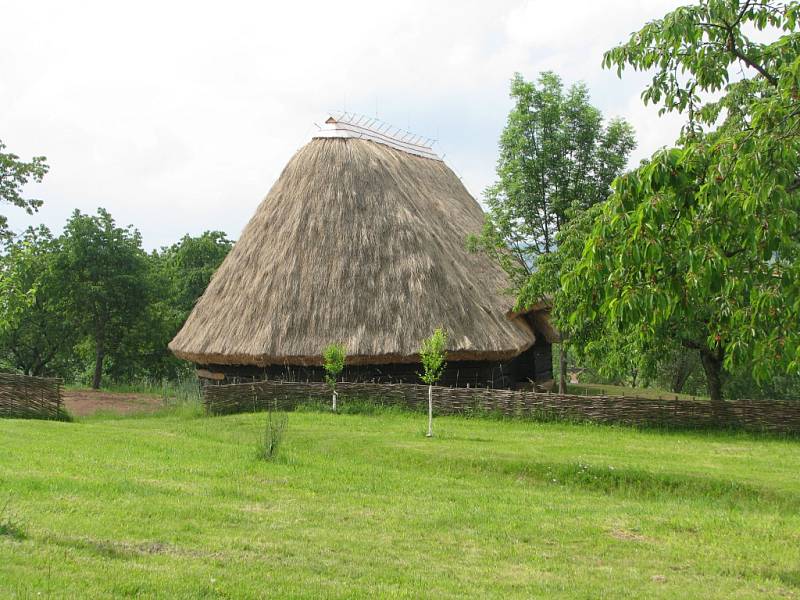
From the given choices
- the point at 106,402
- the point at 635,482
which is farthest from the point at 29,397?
the point at 635,482

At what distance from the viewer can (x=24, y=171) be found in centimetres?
2647

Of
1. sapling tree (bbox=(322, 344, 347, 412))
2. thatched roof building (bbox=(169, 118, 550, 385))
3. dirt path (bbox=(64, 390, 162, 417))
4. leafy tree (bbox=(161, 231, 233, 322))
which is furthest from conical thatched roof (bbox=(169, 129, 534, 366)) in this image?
leafy tree (bbox=(161, 231, 233, 322))

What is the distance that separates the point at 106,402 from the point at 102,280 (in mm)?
7630

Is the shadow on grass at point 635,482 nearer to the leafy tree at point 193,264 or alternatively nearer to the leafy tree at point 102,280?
the leafy tree at point 102,280

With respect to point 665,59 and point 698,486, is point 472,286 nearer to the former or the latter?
point 698,486

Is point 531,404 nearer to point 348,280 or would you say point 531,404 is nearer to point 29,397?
point 348,280

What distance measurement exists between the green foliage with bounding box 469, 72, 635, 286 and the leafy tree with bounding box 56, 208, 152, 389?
52.5 ft

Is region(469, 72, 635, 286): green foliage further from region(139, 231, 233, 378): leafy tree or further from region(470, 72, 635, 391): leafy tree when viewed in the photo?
region(139, 231, 233, 378): leafy tree

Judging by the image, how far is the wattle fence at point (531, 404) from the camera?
16.1m

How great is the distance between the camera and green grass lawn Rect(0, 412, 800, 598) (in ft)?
19.2

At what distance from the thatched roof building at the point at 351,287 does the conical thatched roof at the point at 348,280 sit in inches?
1.6

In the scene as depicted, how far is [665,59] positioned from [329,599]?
246 inches

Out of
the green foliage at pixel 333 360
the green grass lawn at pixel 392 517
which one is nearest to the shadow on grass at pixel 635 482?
the green grass lawn at pixel 392 517

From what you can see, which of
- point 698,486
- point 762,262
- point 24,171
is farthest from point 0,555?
point 24,171
